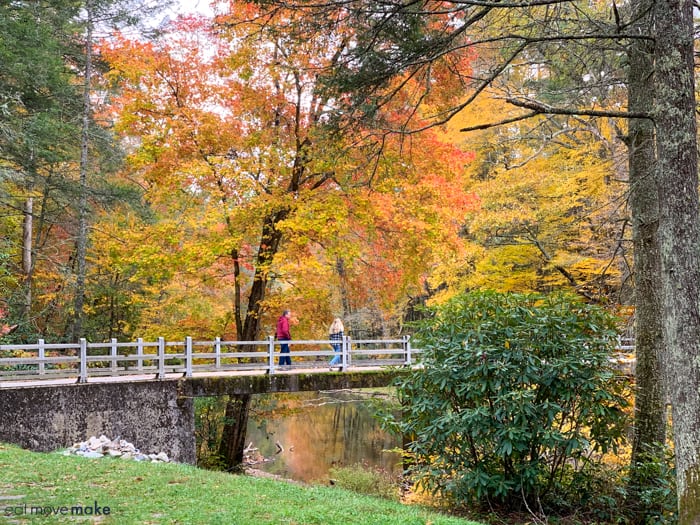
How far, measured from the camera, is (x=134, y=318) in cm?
2166

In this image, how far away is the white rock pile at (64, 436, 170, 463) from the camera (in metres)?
9.62

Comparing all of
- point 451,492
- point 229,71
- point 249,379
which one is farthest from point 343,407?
point 451,492

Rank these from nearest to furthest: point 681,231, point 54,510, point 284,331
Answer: point 681,231 < point 54,510 < point 284,331

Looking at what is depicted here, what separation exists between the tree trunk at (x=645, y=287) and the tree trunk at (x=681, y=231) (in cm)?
214

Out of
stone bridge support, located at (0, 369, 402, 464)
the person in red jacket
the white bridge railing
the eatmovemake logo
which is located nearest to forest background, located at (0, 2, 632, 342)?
the person in red jacket

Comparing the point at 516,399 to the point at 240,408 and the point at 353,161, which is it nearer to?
the point at 353,161

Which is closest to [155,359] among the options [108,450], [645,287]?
[108,450]

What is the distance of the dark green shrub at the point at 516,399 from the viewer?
23.7 feet

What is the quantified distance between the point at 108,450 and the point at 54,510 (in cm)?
476

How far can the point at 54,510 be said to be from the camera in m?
5.41

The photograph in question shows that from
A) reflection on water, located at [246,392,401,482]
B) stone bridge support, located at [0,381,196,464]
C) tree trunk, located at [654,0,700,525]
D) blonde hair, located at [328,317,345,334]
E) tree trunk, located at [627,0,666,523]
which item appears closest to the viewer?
tree trunk, located at [654,0,700,525]

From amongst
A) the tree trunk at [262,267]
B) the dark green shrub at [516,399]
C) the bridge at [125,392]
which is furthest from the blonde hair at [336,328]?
the dark green shrub at [516,399]

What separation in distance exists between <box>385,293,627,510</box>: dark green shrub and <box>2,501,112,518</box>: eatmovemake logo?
4073 millimetres

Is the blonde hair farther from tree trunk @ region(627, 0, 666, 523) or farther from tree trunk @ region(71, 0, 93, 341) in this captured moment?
tree trunk @ region(627, 0, 666, 523)
